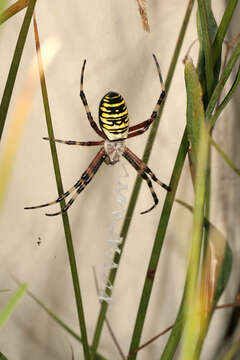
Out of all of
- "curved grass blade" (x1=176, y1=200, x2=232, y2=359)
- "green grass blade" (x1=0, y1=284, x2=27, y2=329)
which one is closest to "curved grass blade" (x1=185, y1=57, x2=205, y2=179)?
"curved grass blade" (x1=176, y1=200, x2=232, y2=359)

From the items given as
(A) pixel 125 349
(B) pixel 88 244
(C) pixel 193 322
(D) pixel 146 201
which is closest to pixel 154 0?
(D) pixel 146 201

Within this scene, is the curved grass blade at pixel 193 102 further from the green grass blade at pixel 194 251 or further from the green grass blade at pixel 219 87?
the green grass blade at pixel 194 251

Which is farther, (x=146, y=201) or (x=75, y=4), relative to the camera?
(x=146, y=201)

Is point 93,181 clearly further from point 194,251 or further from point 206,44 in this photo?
point 194,251

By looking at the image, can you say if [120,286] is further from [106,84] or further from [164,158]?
[106,84]

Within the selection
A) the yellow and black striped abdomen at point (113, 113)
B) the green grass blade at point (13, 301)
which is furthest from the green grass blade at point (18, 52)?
the green grass blade at point (13, 301)

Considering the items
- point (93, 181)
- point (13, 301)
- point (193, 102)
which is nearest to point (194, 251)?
point (13, 301)

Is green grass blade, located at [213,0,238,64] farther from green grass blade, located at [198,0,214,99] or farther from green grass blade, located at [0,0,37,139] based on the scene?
green grass blade, located at [0,0,37,139]
